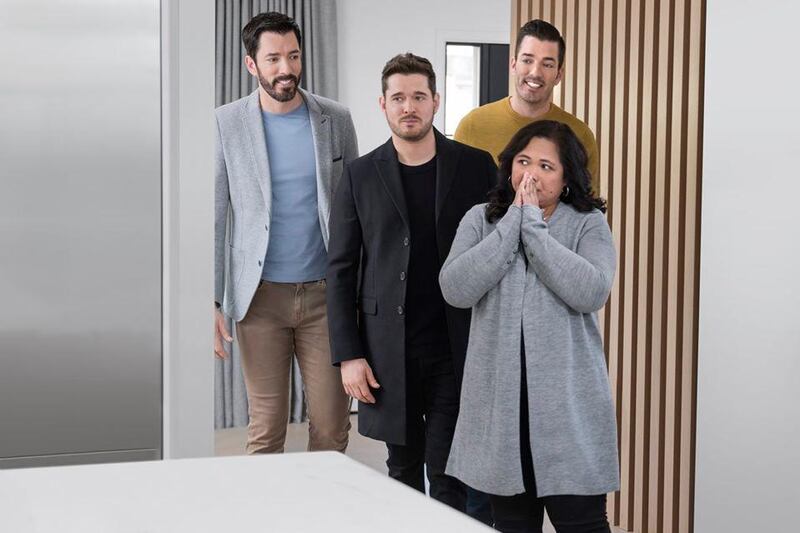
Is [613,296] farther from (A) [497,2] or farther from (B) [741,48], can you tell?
(A) [497,2]

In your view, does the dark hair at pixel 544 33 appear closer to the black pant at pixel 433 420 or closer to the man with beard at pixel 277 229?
the man with beard at pixel 277 229

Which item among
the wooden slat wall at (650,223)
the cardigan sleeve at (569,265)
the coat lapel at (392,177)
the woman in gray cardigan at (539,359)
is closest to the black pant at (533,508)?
the woman in gray cardigan at (539,359)

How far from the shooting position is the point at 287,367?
2467 mm

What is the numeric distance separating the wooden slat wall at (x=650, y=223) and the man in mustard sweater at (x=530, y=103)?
21.2 inches

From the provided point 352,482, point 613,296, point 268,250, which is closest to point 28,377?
point 268,250

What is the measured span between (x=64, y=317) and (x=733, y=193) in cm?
192

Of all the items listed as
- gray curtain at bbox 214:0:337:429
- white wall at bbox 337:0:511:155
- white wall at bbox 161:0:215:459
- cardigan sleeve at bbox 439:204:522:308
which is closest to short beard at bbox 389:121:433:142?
cardigan sleeve at bbox 439:204:522:308

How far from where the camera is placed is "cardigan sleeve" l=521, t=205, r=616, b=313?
6.39 ft

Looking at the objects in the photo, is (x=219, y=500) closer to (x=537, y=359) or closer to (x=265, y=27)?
(x=537, y=359)

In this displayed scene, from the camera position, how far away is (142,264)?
160cm

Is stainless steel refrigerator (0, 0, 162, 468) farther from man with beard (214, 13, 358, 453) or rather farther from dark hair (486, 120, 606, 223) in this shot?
dark hair (486, 120, 606, 223)

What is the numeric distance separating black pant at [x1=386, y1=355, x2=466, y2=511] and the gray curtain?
2.78m

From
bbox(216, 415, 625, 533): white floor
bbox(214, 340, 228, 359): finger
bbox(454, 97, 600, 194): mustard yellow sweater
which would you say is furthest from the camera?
bbox(216, 415, 625, 533): white floor

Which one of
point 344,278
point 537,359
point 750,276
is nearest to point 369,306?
point 344,278
